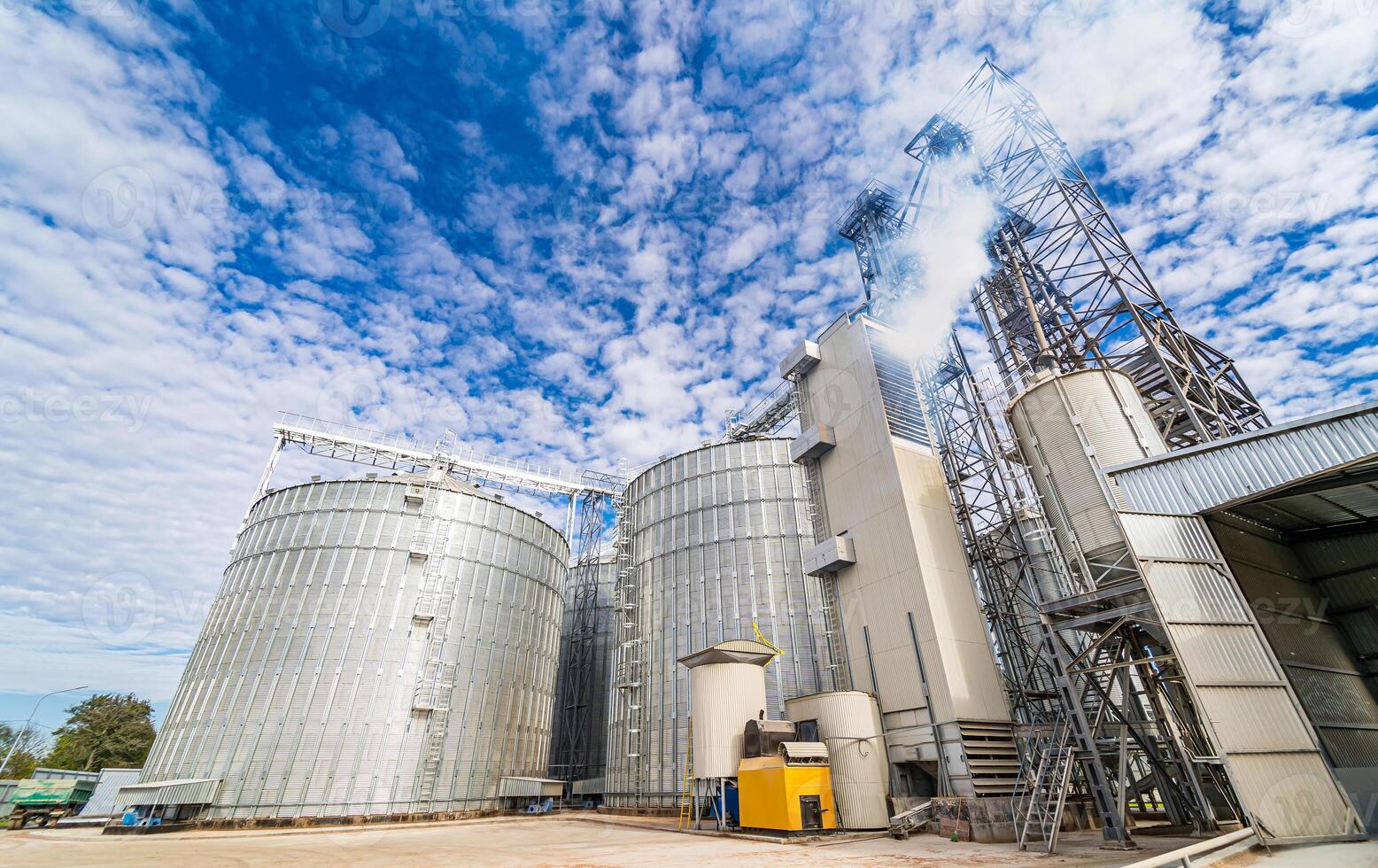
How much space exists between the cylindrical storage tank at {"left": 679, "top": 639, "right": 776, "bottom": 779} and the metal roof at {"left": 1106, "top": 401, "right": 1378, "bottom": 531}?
14.1 m

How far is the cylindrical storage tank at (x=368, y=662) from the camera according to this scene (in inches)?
1187

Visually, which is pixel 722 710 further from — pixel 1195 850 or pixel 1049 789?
pixel 1195 850

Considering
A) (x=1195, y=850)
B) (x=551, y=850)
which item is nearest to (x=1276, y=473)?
(x=1195, y=850)

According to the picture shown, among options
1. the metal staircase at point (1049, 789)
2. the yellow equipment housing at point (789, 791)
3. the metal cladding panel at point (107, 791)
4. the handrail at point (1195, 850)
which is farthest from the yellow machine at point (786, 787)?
the metal cladding panel at point (107, 791)

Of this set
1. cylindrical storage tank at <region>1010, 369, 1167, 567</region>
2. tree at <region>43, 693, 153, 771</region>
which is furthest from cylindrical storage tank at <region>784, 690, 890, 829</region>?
tree at <region>43, 693, 153, 771</region>

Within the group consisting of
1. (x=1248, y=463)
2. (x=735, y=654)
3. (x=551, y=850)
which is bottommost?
(x=551, y=850)

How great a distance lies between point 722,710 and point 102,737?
67.1m

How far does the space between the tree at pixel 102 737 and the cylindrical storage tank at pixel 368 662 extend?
33.4 metres

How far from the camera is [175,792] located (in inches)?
1131

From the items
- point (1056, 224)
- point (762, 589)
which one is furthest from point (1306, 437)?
point (762, 589)

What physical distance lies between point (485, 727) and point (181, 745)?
51.0ft

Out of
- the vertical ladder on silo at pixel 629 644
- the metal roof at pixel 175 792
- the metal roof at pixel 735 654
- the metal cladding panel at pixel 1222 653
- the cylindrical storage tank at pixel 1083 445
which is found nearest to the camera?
the metal cladding panel at pixel 1222 653

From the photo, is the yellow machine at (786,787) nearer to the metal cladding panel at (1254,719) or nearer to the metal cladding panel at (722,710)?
the metal cladding panel at (722,710)

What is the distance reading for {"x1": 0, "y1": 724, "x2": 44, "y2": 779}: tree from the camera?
185 feet
